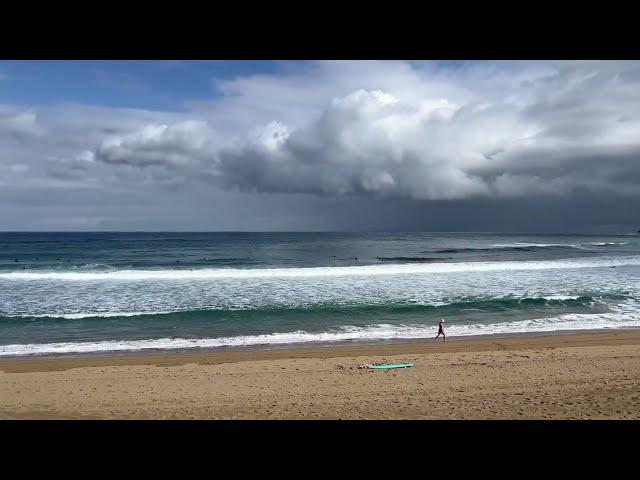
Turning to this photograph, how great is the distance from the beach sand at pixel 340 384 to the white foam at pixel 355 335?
84 centimetres

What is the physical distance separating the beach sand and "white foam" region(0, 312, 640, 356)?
837mm

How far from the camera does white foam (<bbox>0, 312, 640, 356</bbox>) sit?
11.7m

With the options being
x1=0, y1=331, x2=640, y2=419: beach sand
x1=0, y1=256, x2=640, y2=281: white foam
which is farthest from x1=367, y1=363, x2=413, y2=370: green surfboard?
x1=0, y1=256, x2=640, y2=281: white foam

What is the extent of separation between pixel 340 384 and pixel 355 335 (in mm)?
4620

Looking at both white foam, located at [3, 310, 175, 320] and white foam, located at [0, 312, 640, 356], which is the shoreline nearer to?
white foam, located at [0, 312, 640, 356]

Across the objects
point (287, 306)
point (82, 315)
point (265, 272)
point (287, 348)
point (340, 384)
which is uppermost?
point (265, 272)

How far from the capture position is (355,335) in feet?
42.7

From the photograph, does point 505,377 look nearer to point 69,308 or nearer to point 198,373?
point 198,373

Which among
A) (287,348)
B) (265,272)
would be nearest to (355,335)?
(287,348)

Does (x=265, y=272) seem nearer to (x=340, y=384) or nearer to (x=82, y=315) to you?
(x=82, y=315)

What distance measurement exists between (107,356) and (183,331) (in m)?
2.70
